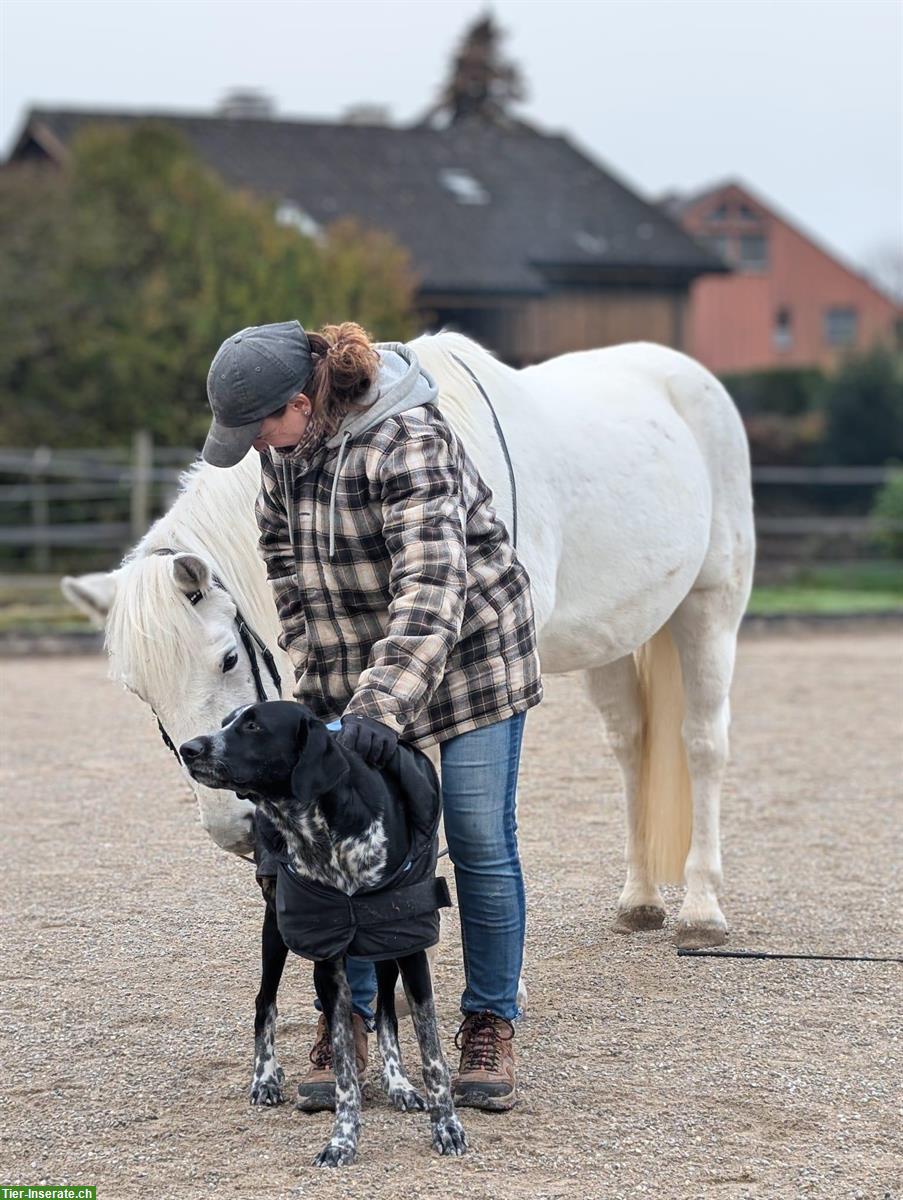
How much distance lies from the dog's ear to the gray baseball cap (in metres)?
0.66

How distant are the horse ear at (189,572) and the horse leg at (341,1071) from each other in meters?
0.90

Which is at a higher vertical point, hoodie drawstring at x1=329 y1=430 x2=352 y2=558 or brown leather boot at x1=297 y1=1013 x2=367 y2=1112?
hoodie drawstring at x1=329 y1=430 x2=352 y2=558

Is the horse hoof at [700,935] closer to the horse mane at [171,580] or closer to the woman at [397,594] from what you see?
the woman at [397,594]

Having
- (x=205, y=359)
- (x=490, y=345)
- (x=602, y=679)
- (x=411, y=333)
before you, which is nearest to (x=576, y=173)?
(x=490, y=345)

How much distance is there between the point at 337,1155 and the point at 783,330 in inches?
1938

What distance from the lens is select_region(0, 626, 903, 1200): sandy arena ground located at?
3168 millimetres

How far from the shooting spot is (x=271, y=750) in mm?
2889

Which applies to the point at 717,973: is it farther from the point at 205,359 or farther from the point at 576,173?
the point at 576,173

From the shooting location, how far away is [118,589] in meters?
3.66

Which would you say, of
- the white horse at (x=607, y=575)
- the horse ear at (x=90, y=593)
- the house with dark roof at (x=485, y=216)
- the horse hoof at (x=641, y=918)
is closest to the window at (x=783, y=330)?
the house with dark roof at (x=485, y=216)

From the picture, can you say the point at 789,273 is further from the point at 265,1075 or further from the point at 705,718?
the point at 265,1075

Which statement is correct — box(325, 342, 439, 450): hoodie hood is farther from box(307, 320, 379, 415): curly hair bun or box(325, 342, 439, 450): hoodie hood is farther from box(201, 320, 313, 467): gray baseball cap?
box(201, 320, 313, 467): gray baseball cap

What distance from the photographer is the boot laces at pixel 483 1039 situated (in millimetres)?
3512

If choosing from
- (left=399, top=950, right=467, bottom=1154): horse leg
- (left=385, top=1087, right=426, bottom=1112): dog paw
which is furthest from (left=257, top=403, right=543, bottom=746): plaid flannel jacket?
(left=385, top=1087, right=426, bottom=1112): dog paw
